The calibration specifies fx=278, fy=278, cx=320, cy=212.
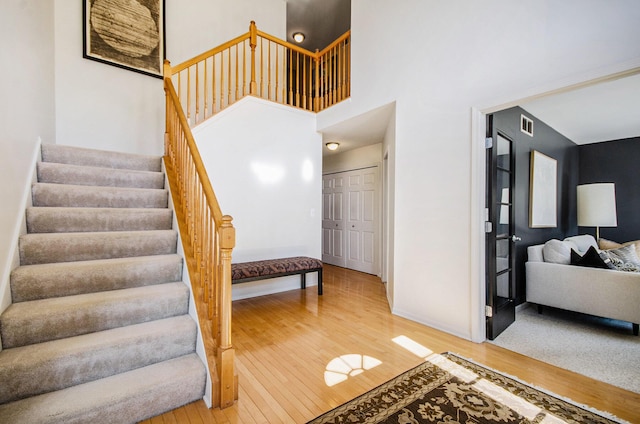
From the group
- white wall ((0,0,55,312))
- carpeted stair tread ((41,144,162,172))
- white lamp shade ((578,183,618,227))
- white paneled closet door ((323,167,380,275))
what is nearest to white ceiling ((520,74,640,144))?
white lamp shade ((578,183,618,227))

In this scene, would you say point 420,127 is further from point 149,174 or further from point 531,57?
point 149,174

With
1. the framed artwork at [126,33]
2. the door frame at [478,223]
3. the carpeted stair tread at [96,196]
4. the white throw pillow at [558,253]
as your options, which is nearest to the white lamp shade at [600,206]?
the white throw pillow at [558,253]

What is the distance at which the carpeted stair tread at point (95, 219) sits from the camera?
208cm

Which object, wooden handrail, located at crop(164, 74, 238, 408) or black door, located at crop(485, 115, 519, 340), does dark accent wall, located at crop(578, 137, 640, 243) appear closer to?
black door, located at crop(485, 115, 519, 340)

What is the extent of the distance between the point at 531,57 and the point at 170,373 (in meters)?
3.39

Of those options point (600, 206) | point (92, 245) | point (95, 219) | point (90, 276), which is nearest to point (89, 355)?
point (90, 276)

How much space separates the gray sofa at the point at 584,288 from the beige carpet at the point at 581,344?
189 millimetres

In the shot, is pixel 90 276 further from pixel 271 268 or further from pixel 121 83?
pixel 121 83

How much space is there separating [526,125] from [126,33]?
18.2 ft

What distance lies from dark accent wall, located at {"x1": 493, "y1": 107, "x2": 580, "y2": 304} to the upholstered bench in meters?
2.61

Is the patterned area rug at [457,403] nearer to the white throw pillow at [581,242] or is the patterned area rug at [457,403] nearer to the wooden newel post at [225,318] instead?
the wooden newel post at [225,318]

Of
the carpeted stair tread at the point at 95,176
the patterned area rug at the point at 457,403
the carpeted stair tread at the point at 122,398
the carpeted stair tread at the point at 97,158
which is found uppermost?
the carpeted stair tread at the point at 97,158

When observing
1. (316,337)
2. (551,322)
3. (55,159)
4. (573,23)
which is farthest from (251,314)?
(573,23)

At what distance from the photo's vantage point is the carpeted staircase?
4.66ft
